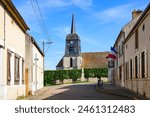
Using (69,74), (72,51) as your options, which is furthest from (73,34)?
(69,74)

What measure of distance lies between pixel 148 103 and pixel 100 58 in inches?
3489

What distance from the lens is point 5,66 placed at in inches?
683

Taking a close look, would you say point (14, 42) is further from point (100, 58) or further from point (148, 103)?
point (100, 58)

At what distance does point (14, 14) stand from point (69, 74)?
2192 inches

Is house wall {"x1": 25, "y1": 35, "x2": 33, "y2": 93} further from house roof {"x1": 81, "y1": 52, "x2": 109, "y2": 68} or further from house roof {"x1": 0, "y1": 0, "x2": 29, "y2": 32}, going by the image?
house roof {"x1": 81, "y1": 52, "x2": 109, "y2": 68}

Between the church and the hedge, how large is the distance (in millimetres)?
16284

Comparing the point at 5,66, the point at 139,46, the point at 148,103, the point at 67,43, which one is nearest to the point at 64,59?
the point at 67,43

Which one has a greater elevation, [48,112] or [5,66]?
[5,66]

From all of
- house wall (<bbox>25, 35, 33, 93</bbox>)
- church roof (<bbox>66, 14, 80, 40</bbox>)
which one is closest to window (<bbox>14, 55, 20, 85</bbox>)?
house wall (<bbox>25, 35, 33, 93</bbox>)

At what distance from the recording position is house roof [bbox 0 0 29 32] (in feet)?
57.2

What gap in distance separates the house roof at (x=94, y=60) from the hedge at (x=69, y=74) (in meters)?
15.8

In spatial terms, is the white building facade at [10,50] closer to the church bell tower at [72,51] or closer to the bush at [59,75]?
the bush at [59,75]

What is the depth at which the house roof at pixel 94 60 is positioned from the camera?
3737 inches

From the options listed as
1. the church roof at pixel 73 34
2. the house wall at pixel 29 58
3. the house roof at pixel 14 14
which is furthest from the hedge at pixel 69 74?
the house roof at pixel 14 14
